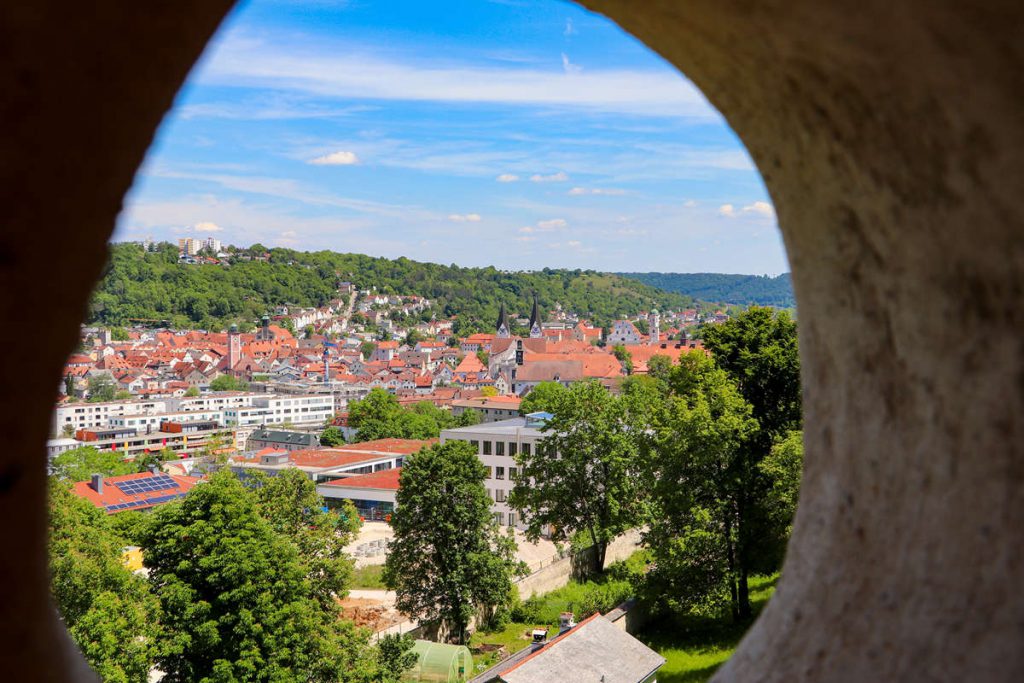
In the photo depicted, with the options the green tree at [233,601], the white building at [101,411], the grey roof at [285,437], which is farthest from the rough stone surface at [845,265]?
the white building at [101,411]

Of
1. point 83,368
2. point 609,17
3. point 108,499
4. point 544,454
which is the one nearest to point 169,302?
point 83,368

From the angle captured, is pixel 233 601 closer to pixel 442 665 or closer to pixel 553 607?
pixel 442 665

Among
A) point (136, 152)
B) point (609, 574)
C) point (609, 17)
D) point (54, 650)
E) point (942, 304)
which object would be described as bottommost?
point (609, 574)

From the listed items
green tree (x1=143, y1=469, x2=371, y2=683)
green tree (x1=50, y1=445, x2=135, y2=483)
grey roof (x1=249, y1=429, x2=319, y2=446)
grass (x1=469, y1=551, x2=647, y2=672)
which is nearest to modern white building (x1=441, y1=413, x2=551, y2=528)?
grass (x1=469, y1=551, x2=647, y2=672)

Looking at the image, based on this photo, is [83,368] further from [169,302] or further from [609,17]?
[609,17]

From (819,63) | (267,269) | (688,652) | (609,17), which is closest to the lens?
(819,63)

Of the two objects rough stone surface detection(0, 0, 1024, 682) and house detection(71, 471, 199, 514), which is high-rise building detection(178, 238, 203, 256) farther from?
rough stone surface detection(0, 0, 1024, 682)

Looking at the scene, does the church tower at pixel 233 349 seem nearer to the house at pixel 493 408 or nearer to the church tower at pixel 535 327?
the church tower at pixel 535 327
